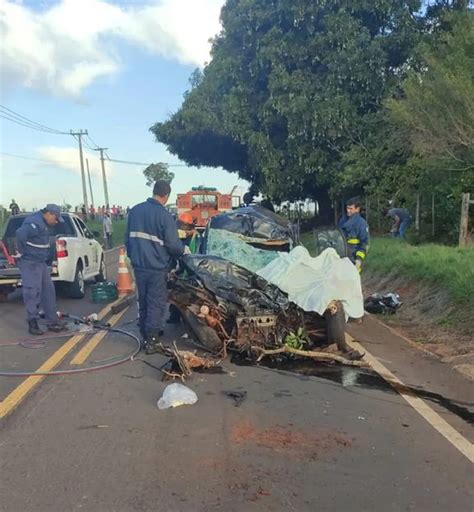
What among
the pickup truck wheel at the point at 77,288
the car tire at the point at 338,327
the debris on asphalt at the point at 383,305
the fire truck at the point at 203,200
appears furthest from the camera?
the fire truck at the point at 203,200

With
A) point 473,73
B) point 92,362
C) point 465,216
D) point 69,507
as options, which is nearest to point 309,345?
point 92,362

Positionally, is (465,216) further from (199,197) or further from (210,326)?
(199,197)

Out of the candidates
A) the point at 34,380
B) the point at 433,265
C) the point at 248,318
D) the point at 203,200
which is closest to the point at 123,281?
the point at 433,265

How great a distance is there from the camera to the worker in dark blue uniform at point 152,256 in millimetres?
7176

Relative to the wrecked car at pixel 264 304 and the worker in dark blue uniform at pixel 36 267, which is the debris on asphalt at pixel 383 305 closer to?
the wrecked car at pixel 264 304

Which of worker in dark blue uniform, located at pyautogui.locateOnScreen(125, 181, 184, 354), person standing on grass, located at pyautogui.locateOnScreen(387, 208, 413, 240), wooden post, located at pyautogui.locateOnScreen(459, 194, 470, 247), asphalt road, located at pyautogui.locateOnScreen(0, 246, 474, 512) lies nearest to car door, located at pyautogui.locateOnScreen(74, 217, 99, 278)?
worker in dark blue uniform, located at pyautogui.locateOnScreen(125, 181, 184, 354)

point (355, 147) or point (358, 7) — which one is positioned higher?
point (358, 7)

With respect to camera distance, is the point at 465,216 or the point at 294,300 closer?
the point at 294,300

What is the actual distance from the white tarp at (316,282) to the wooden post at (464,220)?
6.93 meters

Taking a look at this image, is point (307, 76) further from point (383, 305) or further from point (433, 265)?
point (383, 305)

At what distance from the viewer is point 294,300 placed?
6910 mm

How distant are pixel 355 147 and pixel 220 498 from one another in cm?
1790

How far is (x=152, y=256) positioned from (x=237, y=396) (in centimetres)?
232

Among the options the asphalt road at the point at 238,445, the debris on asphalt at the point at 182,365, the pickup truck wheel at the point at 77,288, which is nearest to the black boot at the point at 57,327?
the asphalt road at the point at 238,445
